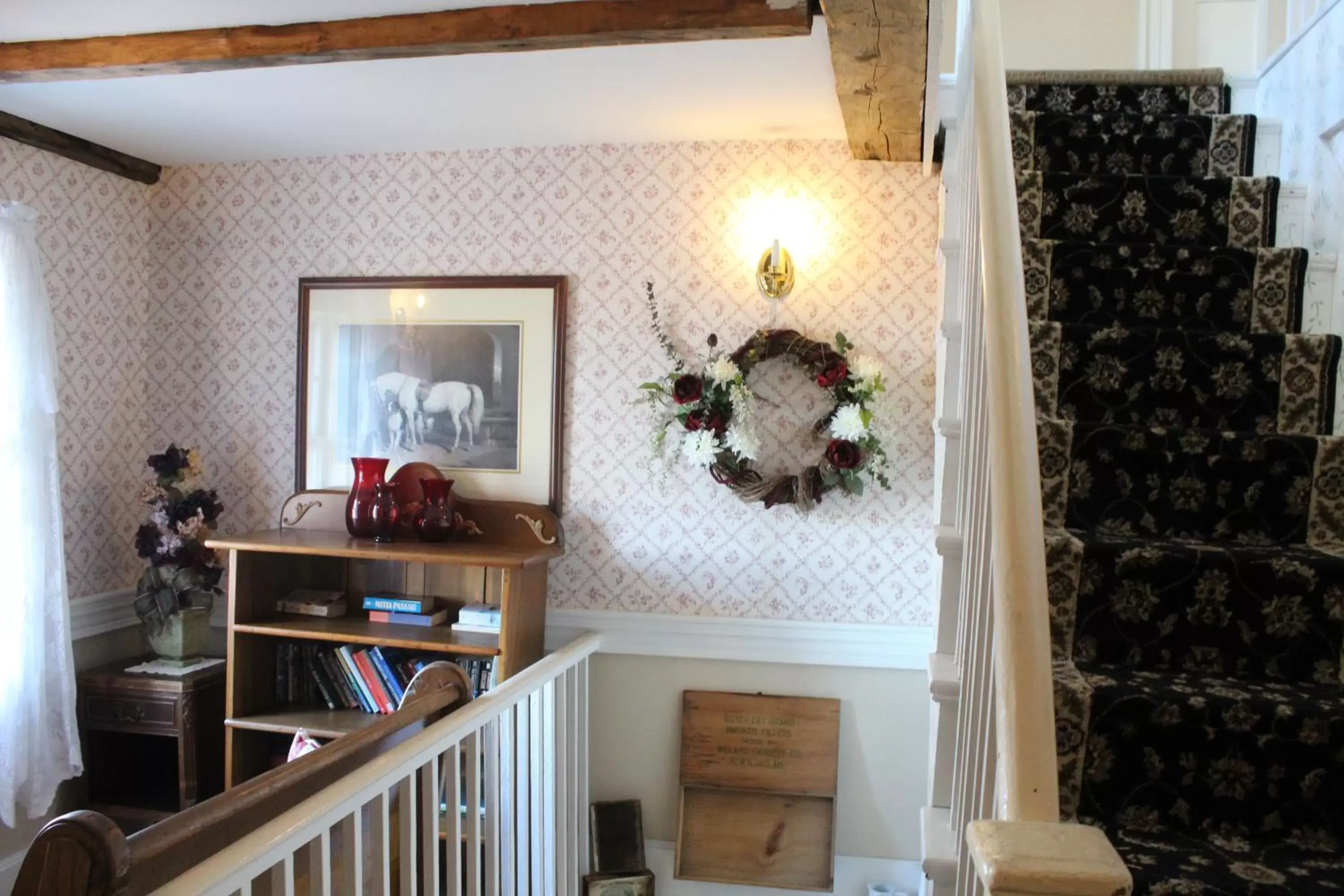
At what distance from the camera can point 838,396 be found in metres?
2.99

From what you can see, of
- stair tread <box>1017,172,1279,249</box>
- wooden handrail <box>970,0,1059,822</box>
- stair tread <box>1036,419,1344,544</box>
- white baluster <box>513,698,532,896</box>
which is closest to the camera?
wooden handrail <box>970,0,1059,822</box>

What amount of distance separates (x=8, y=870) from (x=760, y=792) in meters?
2.33

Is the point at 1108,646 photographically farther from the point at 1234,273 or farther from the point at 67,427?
the point at 67,427

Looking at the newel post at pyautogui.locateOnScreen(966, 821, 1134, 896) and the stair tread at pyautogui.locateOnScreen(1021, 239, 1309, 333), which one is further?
the stair tread at pyautogui.locateOnScreen(1021, 239, 1309, 333)

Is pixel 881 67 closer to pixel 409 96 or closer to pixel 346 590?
pixel 409 96

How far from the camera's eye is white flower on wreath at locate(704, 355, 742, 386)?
3.01 m

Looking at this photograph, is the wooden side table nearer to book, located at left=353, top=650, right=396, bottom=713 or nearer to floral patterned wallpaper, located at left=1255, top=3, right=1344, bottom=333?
book, located at left=353, top=650, right=396, bottom=713

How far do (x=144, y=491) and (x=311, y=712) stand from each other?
965 millimetres

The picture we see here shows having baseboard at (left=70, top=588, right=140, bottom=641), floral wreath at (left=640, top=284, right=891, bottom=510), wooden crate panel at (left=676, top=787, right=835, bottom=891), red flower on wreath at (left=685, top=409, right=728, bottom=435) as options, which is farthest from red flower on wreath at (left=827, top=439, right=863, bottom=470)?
baseboard at (left=70, top=588, right=140, bottom=641)

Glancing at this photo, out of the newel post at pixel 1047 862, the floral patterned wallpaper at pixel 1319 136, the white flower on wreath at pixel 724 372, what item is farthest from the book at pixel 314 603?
the floral patterned wallpaper at pixel 1319 136

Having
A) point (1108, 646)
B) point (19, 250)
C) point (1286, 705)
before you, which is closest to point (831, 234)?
point (1108, 646)

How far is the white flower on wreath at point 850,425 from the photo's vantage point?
2.90 meters

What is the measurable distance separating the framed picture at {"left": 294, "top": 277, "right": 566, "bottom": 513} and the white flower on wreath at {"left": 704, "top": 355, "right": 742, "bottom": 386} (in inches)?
21.9

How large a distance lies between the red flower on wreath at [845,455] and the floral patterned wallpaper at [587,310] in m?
0.18
